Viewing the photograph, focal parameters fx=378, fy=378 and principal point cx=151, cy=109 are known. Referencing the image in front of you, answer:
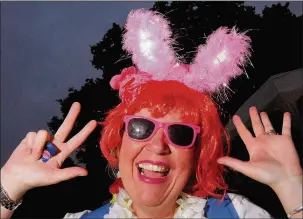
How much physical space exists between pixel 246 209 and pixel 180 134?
59 centimetres

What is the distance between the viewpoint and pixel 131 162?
7.32 feet

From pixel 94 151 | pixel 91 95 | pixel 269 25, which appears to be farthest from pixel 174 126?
pixel 91 95

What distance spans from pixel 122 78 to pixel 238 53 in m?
0.81

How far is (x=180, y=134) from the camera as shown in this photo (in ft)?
7.30

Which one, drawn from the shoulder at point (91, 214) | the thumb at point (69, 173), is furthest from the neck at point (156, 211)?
the thumb at point (69, 173)

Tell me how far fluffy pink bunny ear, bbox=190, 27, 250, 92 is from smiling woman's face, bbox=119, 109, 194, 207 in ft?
1.25

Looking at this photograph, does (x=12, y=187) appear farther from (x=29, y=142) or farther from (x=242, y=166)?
(x=242, y=166)

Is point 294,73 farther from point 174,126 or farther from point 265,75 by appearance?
point 265,75

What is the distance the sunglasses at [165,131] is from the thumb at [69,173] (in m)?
0.46

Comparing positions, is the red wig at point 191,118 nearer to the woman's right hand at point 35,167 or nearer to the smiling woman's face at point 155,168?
the smiling woman's face at point 155,168

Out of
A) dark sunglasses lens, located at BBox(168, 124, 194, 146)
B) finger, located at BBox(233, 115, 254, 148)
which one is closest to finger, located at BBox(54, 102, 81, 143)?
dark sunglasses lens, located at BBox(168, 124, 194, 146)

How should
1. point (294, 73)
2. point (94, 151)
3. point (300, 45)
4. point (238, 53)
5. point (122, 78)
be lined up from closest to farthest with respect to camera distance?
point (238, 53) → point (122, 78) → point (294, 73) → point (300, 45) → point (94, 151)

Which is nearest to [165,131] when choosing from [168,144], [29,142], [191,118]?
[168,144]

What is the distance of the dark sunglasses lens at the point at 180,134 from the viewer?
221cm
